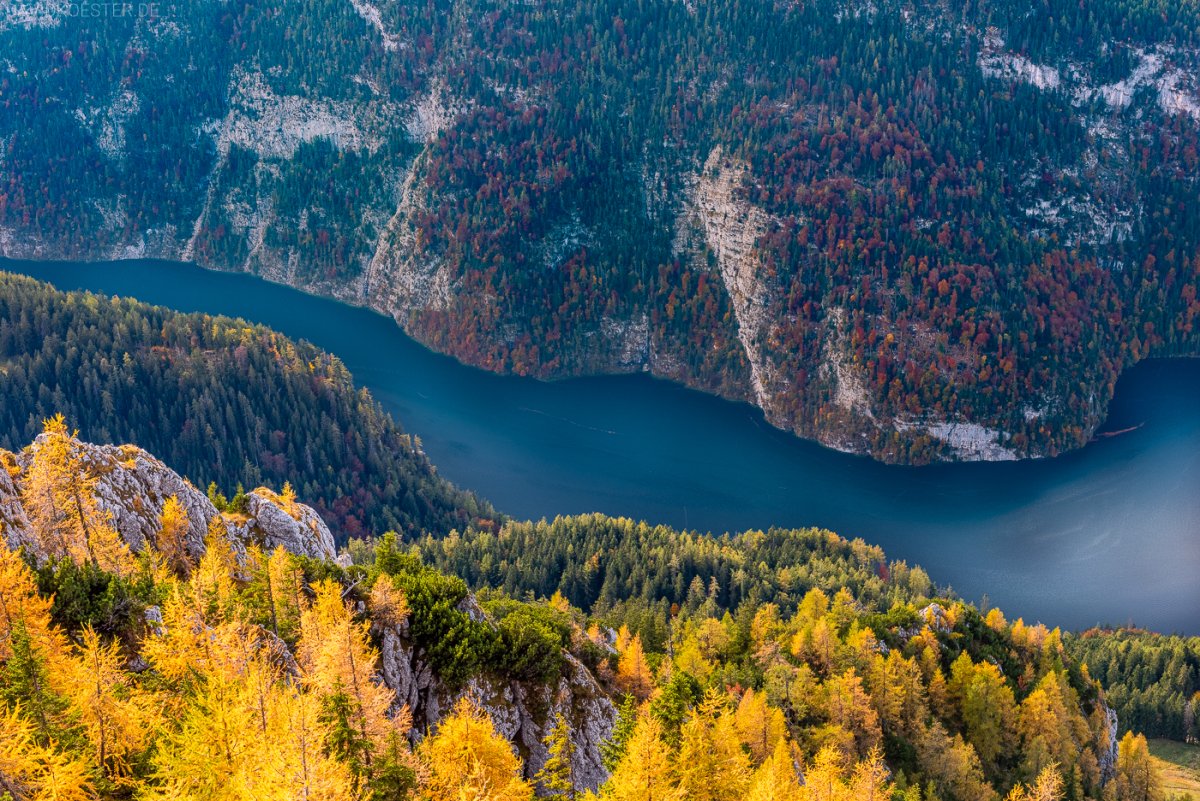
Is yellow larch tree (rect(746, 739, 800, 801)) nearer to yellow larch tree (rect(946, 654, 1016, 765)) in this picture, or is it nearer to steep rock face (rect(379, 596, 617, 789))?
steep rock face (rect(379, 596, 617, 789))

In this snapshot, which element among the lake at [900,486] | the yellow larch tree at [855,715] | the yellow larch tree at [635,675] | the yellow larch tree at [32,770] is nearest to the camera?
the yellow larch tree at [32,770]

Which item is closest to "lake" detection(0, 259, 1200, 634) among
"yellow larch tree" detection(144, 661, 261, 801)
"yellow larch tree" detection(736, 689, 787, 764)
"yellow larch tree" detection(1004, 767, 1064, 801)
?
"yellow larch tree" detection(1004, 767, 1064, 801)

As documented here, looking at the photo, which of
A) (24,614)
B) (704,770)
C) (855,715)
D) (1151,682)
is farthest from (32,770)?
(1151,682)

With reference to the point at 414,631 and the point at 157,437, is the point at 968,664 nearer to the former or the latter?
the point at 414,631

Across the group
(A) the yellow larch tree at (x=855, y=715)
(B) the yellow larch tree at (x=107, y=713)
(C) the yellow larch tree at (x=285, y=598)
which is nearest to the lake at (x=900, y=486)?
(A) the yellow larch tree at (x=855, y=715)

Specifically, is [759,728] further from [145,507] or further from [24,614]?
[24,614]

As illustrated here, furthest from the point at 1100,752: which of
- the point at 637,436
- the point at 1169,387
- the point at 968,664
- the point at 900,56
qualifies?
the point at 900,56

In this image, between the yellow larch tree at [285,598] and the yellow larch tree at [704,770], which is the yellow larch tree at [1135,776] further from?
the yellow larch tree at [285,598]
